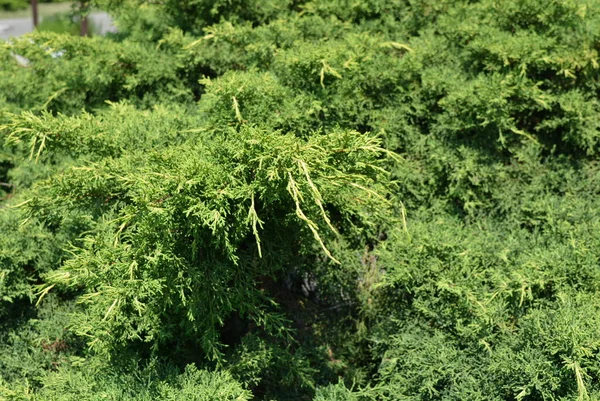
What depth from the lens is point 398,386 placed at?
7.44 ft

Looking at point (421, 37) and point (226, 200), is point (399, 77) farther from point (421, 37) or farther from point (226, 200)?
point (226, 200)

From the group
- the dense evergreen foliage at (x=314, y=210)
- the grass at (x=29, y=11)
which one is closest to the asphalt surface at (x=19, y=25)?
the grass at (x=29, y=11)

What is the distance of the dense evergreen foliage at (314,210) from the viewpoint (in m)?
2.05

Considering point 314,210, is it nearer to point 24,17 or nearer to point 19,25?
point 19,25

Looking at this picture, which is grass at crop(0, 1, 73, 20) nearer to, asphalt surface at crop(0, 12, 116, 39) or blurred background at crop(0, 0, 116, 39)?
blurred background at crop(0, 0, 116, 39)

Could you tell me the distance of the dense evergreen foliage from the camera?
2049 millimetres

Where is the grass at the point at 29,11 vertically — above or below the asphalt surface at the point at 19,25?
below

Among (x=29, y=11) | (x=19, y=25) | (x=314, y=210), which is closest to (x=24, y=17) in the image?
(x=29, y=11)

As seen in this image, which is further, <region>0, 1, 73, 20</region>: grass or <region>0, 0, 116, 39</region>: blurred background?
<region>0, 1, 73, 20</region>: grass

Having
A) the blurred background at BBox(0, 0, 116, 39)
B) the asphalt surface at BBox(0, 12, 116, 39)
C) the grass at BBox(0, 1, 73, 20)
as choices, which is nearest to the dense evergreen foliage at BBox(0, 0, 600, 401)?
the blurred background at BBox(0, 0, 116, 39)

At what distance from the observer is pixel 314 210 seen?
2.20 meters

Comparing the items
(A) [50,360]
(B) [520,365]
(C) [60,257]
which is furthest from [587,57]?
(A) [50,360]

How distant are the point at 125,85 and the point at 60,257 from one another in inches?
37.4

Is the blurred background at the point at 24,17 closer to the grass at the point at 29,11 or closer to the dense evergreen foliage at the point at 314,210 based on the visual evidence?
the grass at the point at 29,11
